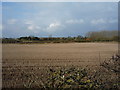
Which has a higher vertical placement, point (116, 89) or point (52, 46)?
point (52, 46)

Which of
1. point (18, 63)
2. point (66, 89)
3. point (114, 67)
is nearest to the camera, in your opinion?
point (66, 89)

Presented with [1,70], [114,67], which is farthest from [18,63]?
[114,67]

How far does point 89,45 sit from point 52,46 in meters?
1.84

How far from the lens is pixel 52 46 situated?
8297 millimetres

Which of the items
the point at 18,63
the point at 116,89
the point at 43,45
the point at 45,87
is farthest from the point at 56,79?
the point at 43,45

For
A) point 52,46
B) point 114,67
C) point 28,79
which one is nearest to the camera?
point 28,79

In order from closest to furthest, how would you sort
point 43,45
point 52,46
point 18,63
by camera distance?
point 18,63, point 52,46, point 43,45

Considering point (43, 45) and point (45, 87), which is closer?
point (45, 87)

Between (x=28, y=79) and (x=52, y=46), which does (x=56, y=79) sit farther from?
(x=52, y=46)

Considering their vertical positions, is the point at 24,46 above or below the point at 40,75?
above

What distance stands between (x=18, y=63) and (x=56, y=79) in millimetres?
1839

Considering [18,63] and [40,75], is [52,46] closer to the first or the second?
[18,63]

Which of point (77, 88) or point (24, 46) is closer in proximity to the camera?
point (77, 88)

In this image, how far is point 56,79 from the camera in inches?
144
